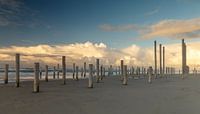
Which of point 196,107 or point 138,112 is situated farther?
point 196,107

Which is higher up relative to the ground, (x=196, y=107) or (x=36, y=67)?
(x=36, y=67)

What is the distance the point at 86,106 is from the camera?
10141mm

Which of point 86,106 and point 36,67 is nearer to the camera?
point 86,106

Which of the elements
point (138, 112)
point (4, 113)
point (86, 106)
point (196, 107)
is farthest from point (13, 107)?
point (196, 107)

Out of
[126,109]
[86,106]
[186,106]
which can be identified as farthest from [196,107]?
[86,106]

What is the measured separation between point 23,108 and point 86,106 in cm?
181

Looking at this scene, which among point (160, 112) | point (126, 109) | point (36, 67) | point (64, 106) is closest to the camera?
point (160, 112)

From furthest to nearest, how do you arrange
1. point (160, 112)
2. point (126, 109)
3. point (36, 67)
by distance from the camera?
point (36, 67) < point (126, 109) < point (160, 112)

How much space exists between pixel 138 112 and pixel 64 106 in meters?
2.36

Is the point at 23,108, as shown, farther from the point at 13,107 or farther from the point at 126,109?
the point at 126,109

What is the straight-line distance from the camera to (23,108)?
388 inches

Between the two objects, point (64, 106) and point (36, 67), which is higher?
point (36, 67)

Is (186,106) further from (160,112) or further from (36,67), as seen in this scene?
(36,67)

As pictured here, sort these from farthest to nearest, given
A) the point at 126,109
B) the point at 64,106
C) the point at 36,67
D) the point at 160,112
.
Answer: the point at 36,67 < the point at 64,106 < the point at 126,109 < the point at 160,112
